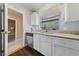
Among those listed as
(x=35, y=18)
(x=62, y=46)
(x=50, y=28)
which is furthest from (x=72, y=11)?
(x=35, y=18)

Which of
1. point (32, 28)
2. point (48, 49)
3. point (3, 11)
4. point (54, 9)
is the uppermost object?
point (54, 9)

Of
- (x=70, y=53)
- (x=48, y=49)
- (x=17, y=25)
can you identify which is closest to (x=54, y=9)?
(x=48, y=49)

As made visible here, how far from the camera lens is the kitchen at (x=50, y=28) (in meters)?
1.77

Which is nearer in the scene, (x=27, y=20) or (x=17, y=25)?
(x=27, y=20)

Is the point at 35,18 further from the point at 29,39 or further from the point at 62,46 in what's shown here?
the point at 62,46

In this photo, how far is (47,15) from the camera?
3.34 m

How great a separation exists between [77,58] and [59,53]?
51cm

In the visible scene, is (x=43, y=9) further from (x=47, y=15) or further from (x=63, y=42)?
(x=63, y=42)

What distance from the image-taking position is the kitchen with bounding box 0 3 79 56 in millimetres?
1773

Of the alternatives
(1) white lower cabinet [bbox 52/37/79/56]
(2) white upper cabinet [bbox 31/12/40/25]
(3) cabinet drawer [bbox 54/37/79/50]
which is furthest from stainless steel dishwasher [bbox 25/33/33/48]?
(3) cabinet drawer [bbox 54/37/79/50]

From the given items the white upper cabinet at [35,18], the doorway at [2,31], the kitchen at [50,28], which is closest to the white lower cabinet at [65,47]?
the kitchen at [50,28]

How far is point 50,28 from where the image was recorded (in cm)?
314

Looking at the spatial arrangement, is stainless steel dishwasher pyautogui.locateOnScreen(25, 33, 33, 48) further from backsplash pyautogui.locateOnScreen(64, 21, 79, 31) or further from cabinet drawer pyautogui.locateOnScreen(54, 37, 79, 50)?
cabinet drawer pyautogui.locateOnScreen(54, 37, 79, 50)

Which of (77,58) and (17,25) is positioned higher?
(17,25)
